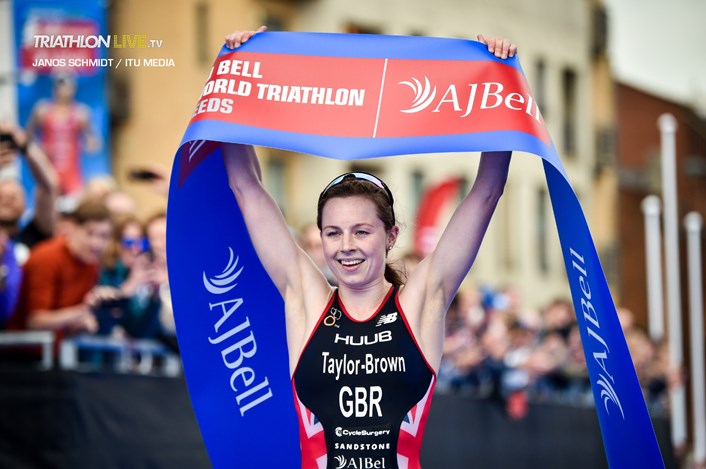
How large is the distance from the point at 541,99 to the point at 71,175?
21.0m

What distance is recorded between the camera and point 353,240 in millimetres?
5969

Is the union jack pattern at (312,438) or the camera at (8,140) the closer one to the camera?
the union jack pattern at (312,438)

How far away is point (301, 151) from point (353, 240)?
65cm

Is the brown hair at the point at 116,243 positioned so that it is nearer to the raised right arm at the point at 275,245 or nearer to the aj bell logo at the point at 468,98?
the raised right arm at the point at 275,245

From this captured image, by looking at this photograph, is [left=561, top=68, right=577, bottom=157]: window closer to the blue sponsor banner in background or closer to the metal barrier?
the blue sponsor banner in background

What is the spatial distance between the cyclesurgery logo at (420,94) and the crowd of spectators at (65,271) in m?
3.25

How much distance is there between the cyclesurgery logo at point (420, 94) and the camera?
21.2 feet

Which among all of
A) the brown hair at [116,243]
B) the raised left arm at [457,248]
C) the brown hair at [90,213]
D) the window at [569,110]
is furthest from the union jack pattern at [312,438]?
the window at [569,110]

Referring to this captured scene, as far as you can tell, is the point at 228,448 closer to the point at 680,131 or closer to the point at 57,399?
the point at 57,399

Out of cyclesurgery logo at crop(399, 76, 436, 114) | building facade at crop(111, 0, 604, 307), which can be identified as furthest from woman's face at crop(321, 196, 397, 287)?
building facade at crop(111, 0, 604, 307)

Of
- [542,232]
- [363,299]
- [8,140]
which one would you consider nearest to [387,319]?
[363,299]

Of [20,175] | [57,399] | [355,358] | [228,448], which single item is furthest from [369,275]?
[20,175]

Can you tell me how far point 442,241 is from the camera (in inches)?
243

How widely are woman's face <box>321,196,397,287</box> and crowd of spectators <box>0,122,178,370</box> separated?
3399 mm
